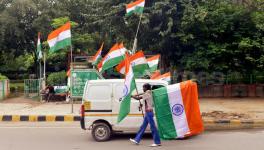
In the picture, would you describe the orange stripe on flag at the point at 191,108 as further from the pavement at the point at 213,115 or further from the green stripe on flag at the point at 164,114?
the pavement at the point at 213,115

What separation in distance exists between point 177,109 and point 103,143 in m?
2.16

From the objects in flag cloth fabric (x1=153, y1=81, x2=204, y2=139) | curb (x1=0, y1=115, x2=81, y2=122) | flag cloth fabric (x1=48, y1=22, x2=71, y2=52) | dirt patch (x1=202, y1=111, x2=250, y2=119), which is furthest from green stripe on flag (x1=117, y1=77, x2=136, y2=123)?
flag cloth fabric (x1=48, y1=22, x2=71, y2=52)

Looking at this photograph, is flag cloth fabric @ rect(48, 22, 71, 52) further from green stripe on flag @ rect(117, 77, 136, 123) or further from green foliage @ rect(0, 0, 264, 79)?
green stripe on flag @ rect(117, 77, 136, 123)

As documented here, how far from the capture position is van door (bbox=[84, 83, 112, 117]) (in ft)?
35.7

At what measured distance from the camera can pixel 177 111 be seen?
35.3 feet

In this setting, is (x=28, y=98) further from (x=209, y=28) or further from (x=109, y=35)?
(x=209, y=28)

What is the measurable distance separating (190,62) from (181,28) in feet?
6.30

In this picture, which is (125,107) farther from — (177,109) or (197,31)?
(197,31)

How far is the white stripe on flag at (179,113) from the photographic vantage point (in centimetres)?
1066

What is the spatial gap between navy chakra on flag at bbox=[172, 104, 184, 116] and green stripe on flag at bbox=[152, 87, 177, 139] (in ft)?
0.41

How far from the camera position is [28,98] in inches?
939

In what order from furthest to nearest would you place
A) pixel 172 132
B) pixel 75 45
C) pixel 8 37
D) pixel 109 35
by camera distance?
pixel 8 37, pixel 75 45, pixel 109 35, pixel 172 132

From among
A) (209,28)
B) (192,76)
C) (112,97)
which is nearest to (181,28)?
(209,28)

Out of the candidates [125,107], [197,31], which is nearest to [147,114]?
[125,107]
